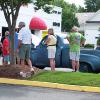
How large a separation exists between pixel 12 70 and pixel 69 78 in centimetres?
189

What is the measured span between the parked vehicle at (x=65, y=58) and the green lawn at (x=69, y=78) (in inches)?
80.4

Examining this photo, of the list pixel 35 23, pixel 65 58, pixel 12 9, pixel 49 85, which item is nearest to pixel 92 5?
pixel 35 23

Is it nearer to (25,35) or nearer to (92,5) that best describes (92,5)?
(92,5)

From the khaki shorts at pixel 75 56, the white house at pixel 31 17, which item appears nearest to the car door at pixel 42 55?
the khaki shorts at pixel 75 56

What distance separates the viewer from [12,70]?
13305 mm

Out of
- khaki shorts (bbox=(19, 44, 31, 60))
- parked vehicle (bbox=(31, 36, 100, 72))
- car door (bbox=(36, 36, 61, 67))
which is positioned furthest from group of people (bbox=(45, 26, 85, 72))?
car door (bbox=(36, 36, 61, 67))

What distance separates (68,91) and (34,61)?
5080 mm

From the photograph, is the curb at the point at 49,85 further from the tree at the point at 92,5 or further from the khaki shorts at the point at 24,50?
the tree at the point at 92,5

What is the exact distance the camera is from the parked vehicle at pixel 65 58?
1512cm

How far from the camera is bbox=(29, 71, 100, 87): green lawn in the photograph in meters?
12.0

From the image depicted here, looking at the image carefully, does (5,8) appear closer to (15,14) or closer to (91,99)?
(15,14)

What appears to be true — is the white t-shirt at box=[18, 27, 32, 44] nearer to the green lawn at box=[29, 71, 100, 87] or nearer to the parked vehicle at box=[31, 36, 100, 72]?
the green lawn at box=[29, 71, 100, 87]

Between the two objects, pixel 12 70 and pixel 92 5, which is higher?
pixel 92 5

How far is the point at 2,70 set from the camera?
1342cm
